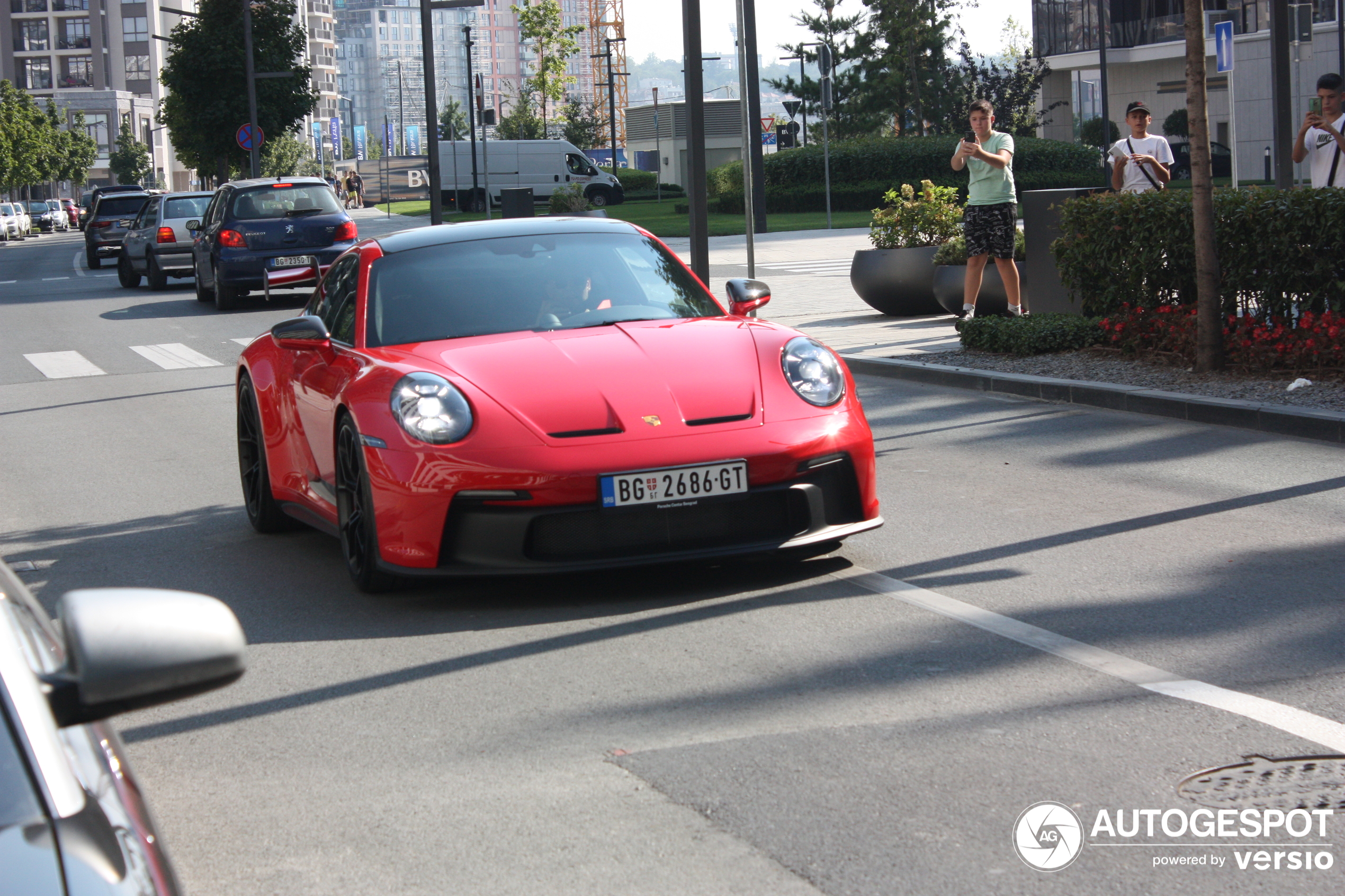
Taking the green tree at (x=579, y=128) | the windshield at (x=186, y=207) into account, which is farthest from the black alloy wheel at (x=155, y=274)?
the green tree at (x=579, y=128)

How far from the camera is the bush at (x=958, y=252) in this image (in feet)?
48.9

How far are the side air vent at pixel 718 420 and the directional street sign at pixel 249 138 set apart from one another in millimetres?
44153

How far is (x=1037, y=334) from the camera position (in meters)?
11.7

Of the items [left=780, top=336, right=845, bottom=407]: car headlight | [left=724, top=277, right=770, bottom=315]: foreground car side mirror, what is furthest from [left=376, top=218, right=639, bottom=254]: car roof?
[left=780, top=336, right=845, bottom=407]: car headlight

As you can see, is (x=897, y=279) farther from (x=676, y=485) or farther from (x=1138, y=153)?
(x=676, y=485)

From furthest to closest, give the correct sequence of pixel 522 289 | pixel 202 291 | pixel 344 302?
pixel 202 291, pixel 344 302, pixel 522 289

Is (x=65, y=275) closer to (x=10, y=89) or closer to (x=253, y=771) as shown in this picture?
(x=253, y=771)

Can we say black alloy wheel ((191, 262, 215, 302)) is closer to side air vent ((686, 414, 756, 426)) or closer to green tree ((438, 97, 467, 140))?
side air vent ((686, 414, 756, 426))

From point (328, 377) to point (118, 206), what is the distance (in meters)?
36.7

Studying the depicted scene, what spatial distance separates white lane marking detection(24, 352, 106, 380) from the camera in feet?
50.1

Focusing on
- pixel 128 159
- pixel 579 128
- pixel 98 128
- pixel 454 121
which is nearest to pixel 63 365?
pixel 579 128

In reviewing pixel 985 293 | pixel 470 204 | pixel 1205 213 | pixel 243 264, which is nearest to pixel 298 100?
pixel 470 204

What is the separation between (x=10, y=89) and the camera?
93938mm

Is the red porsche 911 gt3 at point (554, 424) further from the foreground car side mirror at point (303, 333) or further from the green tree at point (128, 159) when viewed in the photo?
the green tree at point (128, 159)
